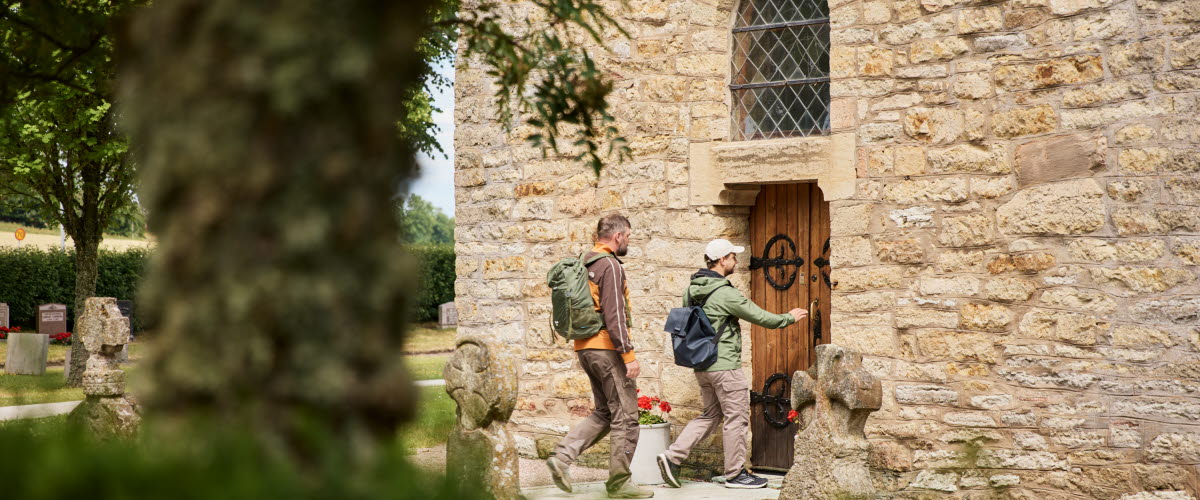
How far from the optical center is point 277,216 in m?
1.79

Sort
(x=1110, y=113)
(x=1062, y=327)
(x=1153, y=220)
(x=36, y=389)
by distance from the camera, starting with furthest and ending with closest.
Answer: (x=36, y=389) → (x=1062, y=327) → (x=1110, y=113) → (x=1153, y=220)

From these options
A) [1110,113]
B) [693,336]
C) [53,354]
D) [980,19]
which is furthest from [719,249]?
[53,354]

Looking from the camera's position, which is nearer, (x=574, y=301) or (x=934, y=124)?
(x=574, y=301)

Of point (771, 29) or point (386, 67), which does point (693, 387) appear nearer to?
point (771, 29)

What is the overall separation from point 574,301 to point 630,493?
4.19 ft

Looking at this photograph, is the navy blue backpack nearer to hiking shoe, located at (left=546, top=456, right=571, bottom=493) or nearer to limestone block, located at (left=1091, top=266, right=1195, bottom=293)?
hiking shoe, located at (left=546, top=456, right=571, bottom=493)

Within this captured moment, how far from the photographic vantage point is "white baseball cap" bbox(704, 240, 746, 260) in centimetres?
699

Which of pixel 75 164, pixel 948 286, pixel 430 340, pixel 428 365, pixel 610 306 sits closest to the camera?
pixel 610 306

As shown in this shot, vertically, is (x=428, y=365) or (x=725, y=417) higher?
(x=725, y=417)

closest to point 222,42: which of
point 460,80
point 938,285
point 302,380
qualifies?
point 302,380

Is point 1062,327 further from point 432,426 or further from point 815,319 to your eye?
point 432,426

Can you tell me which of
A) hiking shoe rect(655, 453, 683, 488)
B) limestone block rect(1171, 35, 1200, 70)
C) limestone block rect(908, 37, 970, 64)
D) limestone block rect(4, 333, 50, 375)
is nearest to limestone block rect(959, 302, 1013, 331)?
limestone block rect(908, 37, 970, 64)

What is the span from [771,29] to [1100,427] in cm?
352

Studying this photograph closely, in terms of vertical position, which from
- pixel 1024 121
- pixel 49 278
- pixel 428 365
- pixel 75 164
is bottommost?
pixel 428 365
